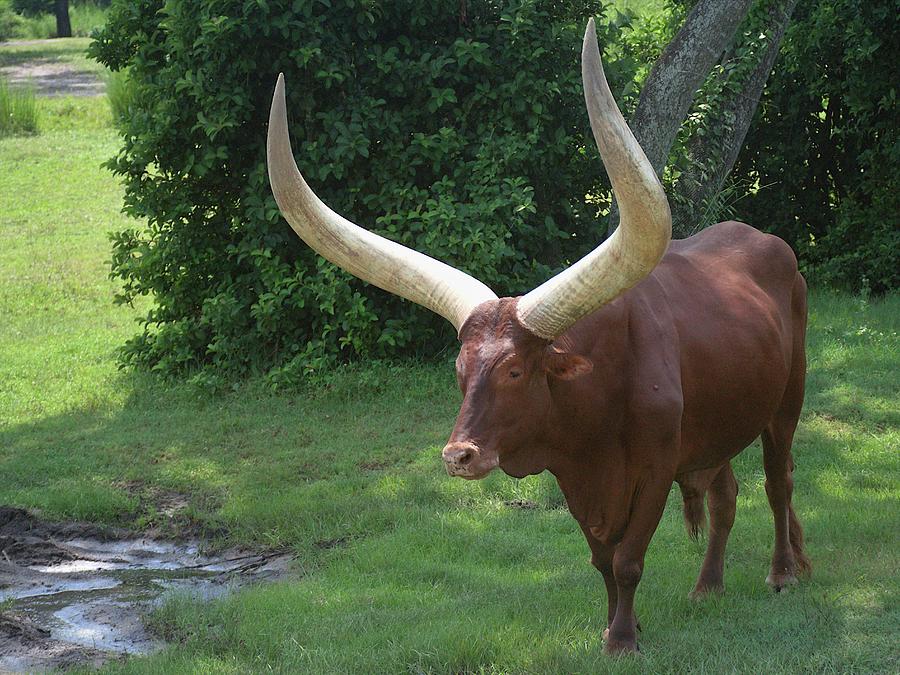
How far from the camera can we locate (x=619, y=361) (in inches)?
174

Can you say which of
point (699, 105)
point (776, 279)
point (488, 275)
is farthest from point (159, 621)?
point (699, 105)

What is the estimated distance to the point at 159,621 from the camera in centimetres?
542

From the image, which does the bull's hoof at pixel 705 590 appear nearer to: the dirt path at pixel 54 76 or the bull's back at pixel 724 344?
the bull's back at pixel 724 344

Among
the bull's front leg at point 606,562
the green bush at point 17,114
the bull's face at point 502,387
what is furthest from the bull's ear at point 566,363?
the green bush at point 17,114

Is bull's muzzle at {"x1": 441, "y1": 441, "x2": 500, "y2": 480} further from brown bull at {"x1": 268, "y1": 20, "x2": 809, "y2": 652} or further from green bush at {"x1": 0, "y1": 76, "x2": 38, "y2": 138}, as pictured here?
green bush at {"x1": 0, "y1": 76, "x2": 38, "y2": 138}

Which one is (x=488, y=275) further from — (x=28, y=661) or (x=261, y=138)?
(x=28, y=661)

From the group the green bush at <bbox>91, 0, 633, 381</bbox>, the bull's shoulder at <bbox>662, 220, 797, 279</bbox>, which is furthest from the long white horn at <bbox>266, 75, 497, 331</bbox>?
the green bush at <bbox>91, 0, 633, 381</bbox>

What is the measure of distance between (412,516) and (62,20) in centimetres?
2921

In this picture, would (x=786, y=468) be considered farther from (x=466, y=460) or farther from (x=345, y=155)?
(x=345, y=155)

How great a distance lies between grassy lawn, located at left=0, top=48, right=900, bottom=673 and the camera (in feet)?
15.5

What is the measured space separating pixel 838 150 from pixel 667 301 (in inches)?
319

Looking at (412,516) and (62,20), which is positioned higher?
(62,20)

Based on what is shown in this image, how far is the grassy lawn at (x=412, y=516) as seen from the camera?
4.72 m

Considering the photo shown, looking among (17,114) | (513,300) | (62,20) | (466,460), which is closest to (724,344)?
(513,300)
